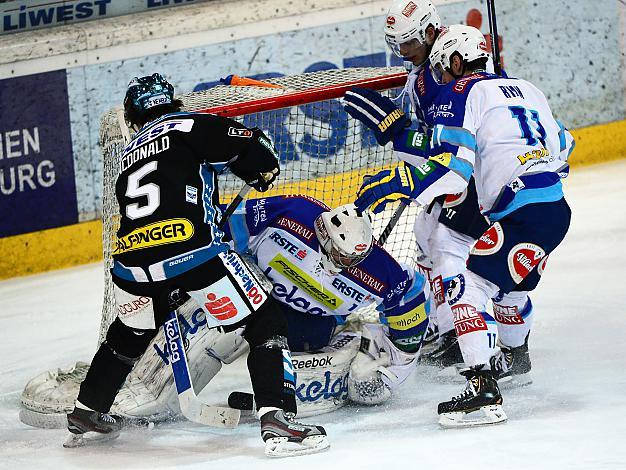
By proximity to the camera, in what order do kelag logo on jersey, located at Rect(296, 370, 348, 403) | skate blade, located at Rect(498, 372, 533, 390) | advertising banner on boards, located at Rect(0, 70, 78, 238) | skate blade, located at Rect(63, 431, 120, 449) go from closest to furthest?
skate blade, located at Rect(63, 431, 120, 449), kelag logo on jersey, located at Rect(296, 370, 348, 403), skate blade, located at Rect(498, 372, 533, 390), advertising banner on boards, located at Rect(0, 70, 78, 238)

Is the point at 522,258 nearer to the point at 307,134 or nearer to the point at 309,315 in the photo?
the point at 309,315

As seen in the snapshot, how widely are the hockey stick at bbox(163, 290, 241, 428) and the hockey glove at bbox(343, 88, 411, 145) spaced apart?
36.5 inches

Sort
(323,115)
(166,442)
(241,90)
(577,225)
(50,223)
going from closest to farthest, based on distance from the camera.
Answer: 1. (166,442)
2. (241,90)
3. (323,115)
4. (577,225)
5. (50,223)

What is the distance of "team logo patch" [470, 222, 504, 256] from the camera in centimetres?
357

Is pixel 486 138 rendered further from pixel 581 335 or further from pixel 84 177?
pixel 84 177

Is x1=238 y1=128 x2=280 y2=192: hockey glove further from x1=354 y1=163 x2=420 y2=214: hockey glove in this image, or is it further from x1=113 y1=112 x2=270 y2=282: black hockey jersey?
x1=354 y1=163 x2=420 y2=214: hockey glove

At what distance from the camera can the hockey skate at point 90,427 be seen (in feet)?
11.5

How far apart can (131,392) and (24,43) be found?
307 centimetres

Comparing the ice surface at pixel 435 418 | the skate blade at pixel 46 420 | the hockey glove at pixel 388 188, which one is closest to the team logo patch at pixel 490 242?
the hockey glove at pixel 388 188

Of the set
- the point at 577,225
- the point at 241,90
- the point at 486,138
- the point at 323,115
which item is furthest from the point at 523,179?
the point at 577,225

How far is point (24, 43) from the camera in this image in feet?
20.5

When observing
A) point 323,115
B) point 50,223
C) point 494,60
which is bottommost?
point 50,223

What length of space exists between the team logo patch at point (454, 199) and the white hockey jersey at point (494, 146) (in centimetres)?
22

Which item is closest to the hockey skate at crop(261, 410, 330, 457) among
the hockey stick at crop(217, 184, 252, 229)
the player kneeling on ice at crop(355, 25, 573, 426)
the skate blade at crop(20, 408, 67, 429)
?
the player kneeling on ice at crop(355, 25, 573, 426)
